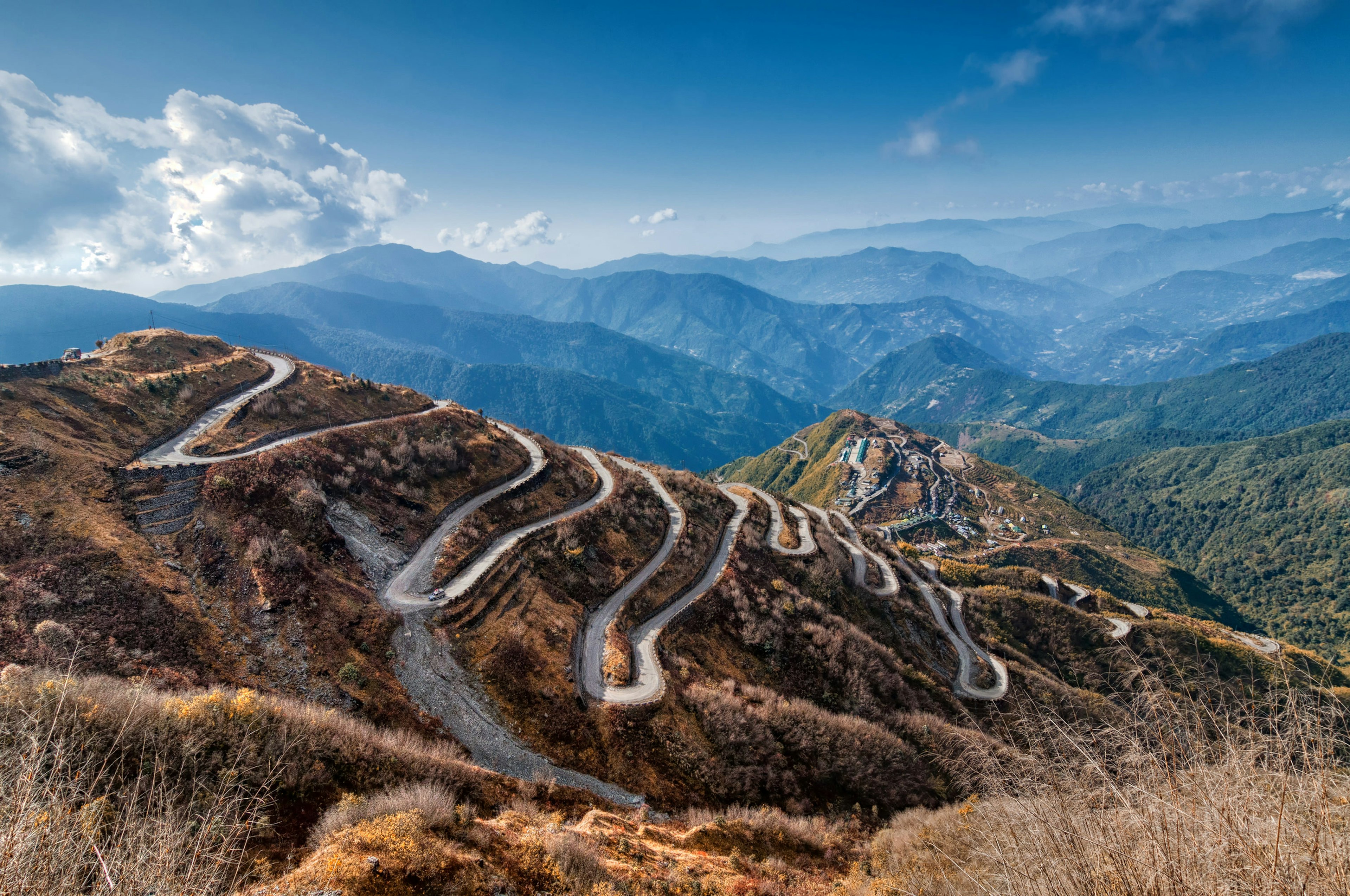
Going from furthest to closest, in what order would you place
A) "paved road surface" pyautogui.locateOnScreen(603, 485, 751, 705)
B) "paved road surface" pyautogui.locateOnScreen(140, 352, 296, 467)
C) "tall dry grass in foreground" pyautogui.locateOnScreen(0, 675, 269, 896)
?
"paved road surface" pyautogui.locateOnScreen(140, 352, 296, 467) < "paved road surface" pyautogui.locateOnScreen(603, 485, 751, 705) < "tall dry grass in foreground" pyautogui.locateOnScreen(0, 675, 269, 896)

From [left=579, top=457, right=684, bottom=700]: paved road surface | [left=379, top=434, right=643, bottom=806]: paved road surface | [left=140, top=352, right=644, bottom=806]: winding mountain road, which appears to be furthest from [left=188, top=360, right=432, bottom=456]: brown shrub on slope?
[left=579, top=457, right=684, bottom=700]: paved road surface

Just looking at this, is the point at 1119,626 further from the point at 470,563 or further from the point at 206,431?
the point at 206,431

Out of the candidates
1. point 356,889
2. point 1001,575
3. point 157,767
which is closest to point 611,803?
point 356,889

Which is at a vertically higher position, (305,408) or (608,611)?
(305,408)

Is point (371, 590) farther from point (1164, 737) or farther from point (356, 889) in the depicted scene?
point (1164, 737)

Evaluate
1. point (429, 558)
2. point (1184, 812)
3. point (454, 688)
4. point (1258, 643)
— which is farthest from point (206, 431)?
point (1258, 643)

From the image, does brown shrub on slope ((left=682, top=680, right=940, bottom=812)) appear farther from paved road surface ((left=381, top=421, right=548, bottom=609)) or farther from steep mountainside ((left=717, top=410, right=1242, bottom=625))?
steep mountainside ((left=717, top=410, right=1242, bottom=625))
